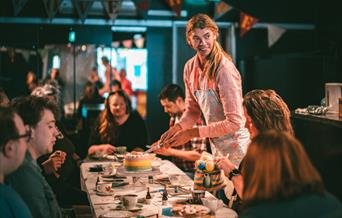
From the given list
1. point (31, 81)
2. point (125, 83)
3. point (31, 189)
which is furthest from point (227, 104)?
point (125, 83)

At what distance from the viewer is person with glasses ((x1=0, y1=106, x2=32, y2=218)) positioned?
187cm

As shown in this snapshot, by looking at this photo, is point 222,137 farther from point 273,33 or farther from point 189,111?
point 273,33

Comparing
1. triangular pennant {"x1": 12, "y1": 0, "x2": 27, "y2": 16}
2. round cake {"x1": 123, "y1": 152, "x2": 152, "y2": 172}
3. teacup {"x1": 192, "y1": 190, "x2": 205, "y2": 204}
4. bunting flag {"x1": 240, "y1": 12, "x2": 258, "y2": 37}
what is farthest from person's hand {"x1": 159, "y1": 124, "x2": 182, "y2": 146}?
triangular pennant {"x1": 12, "y1": 0, "x2": 27, "y2": 16}

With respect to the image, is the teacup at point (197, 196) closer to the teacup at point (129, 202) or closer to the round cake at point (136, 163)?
the teacup at point (129, 202)

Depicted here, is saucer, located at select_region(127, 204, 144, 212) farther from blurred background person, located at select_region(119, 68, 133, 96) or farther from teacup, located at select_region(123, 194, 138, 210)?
blurred background person, located at select_region(119, 68, 133, 96)

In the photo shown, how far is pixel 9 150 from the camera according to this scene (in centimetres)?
188

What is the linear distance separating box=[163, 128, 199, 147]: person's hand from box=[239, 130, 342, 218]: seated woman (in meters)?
1.78

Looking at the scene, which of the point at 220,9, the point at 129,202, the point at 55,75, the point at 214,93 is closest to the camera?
the point at 129,202

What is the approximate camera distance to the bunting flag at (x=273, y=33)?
889cm

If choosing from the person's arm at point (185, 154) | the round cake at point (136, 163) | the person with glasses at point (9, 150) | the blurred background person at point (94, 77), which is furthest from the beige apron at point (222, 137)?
the blurred background person at point (94, 77)

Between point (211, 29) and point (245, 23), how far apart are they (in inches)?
201

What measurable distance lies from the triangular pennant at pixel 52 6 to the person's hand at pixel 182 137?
15.9 ft

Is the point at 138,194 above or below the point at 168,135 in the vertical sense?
below

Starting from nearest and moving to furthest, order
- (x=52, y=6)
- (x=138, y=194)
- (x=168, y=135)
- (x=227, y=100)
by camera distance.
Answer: (x=138, y=194) < (x=227, y=100) < (x=168, y=135) < (x=52, y=6)
